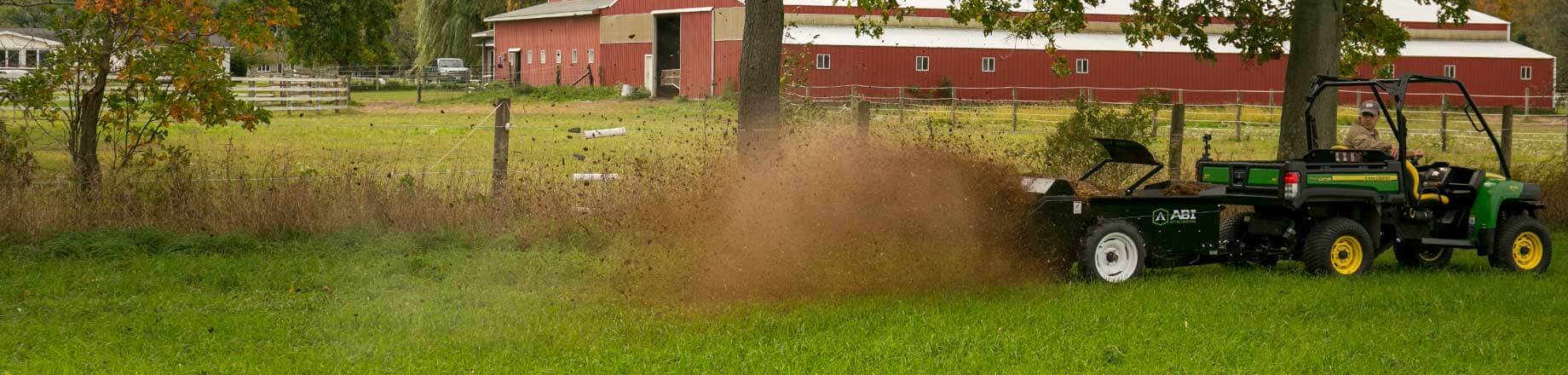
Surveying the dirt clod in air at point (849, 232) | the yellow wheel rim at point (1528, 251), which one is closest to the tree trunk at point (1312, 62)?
the yellow wheel rim at point (1528, 251)

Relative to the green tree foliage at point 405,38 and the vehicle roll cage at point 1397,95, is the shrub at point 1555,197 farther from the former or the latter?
the green tree foliage at point 405,38

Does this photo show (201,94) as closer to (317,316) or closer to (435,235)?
(435,235)

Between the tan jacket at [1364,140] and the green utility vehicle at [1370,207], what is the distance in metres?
0.28

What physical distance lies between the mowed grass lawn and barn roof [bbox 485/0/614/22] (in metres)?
47.7

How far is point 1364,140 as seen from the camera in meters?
12.5

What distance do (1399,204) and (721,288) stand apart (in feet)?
19.0

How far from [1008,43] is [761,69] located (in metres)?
39.7

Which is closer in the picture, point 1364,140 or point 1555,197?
point 1364,140

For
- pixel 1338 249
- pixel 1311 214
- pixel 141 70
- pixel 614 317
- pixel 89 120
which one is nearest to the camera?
pixel 614 317

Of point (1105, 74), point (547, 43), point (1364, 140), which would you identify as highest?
point (547, 43)

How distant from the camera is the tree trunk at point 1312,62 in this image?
Answer: 16953 millimetres

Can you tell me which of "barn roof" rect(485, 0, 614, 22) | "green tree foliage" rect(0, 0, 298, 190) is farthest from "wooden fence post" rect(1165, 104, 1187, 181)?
"barn roof" rect(485, 0, 614, 22)

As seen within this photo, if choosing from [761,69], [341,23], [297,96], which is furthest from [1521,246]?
[297,96]

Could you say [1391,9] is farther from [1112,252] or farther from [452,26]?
[1112,252]
